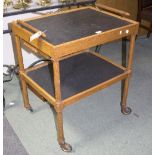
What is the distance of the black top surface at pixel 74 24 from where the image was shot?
4.53ft

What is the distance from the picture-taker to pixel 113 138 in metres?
1.67

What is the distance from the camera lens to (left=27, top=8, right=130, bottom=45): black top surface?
138 cm

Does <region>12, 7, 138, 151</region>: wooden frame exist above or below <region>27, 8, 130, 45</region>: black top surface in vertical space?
below

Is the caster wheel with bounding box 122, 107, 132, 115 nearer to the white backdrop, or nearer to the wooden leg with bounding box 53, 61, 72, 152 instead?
the wooden leg with bounding box 53, 61, 72, 152

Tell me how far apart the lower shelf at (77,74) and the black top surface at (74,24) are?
0.33 meters

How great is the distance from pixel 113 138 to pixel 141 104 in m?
0.47

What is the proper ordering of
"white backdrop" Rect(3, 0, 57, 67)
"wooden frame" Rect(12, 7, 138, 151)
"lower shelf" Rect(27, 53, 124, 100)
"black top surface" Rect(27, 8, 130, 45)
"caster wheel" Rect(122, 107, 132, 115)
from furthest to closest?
"white backdrop" Rect(3, 0, 57, 67)
"caster wheel" Rect(122, 107, 132, 115)
"lower shelf" Rect(27, 53, 124, 100)
"black top surface" Rect(27, 8, 130, 45)
"wooden frame" Rect(12, 7, 138, 151)

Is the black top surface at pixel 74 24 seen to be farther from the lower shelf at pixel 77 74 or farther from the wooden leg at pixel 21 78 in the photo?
the lower shelf at pixel 77 74

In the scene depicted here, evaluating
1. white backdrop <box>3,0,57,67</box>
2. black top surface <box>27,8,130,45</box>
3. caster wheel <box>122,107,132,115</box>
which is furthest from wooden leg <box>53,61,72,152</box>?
white backdrop <box>3,0,57,67</box>

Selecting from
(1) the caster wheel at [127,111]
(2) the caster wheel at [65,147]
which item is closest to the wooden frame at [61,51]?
(2) the caster wheel at [65,147]

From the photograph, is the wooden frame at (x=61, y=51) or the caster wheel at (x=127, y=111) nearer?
the wooden frame at (x=61, y=51)

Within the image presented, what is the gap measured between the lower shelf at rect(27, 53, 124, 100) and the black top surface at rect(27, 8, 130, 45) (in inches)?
12.9

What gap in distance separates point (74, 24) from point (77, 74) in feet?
1.13

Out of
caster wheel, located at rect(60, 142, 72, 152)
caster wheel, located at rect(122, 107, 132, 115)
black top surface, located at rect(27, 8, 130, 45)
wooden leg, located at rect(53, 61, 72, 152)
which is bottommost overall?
caster wheel, located at rect(60, 142, 72, 152)
